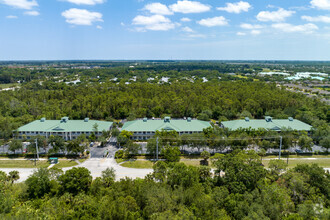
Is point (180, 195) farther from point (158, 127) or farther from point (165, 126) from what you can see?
point (158, 127)

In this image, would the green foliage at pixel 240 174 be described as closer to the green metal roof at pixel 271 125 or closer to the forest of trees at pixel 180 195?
the forest of trees at pixel 180 195

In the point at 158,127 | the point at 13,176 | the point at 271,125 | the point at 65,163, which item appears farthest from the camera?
the point at 271,125

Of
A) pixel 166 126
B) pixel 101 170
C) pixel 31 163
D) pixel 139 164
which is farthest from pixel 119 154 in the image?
pixel 31 163

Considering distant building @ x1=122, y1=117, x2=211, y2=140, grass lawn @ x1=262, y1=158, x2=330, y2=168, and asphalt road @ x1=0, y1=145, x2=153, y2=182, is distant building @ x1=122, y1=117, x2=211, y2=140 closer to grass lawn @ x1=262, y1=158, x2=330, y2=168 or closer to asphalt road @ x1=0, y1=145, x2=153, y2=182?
A: asphalt road @ x1=0, y1=145, x2=153, y2=182

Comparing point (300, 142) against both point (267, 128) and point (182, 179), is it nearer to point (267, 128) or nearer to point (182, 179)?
point (267, 128)

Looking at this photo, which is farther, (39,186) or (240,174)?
(240,174)

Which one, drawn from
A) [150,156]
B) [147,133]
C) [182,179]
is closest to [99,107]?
[147,133]
